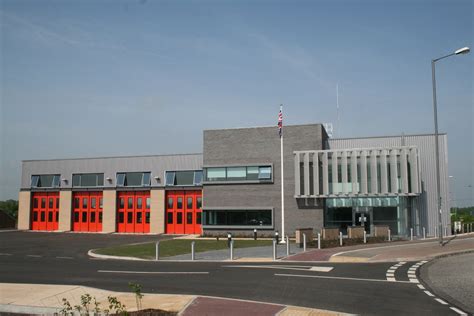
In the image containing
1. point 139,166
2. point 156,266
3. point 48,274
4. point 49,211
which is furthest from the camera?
point 49,211

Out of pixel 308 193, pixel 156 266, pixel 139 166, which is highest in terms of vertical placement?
pixel 139 166

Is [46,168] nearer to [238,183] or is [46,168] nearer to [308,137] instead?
[238,183]

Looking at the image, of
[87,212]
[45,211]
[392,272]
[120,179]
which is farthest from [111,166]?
[392,272]

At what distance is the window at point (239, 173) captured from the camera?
3859 cm

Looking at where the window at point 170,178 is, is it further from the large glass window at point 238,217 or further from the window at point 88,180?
the window at point 88,180

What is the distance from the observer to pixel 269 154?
38.8 metres

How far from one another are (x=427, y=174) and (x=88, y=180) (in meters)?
32.5

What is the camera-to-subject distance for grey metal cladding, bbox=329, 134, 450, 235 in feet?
121

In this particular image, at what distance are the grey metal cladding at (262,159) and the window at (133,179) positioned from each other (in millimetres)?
8467

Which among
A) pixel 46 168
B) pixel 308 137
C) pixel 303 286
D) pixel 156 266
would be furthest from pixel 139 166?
pixel 303 286

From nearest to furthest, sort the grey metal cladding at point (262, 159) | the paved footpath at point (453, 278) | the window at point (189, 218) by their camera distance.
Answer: the paved footpath at point (453, 278) < the grey metal cladding at point (262, 159) < the window at point (189, 218)

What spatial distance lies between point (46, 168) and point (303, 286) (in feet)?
142

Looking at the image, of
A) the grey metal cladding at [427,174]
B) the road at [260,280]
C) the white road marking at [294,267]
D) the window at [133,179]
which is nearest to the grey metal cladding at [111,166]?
the window at [133,179]

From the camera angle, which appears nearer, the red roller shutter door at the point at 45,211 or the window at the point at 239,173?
the window at the point at 239,173
